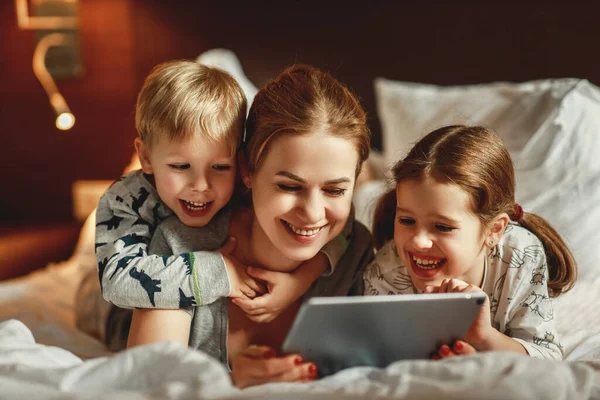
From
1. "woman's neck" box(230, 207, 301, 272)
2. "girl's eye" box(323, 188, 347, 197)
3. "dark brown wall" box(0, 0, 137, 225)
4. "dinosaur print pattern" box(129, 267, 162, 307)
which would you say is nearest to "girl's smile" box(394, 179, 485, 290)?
"girl's eye" box(323, 188, 347, 197)

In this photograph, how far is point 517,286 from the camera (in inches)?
50.3

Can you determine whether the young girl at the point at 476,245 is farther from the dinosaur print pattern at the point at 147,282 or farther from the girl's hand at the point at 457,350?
the dinosaur print pattern at the point at 147,282

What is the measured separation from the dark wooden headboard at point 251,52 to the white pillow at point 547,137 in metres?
0.34

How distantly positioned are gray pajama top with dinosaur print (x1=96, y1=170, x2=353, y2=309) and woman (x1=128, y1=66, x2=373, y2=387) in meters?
0.04

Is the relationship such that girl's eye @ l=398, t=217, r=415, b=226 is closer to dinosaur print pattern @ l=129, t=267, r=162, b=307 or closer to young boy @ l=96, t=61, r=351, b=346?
young boy @ l=96, t=61, r=351, b=346

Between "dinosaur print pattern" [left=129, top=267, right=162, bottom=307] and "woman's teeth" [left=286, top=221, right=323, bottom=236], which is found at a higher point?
"woman's teeth" [left=286, top=221, right=323, bottom=236]

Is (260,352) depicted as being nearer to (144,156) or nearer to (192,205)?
(192,205)

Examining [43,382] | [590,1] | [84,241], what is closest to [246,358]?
[43,382]

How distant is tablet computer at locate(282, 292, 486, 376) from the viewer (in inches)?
37.8

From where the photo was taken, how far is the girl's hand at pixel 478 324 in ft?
3.82

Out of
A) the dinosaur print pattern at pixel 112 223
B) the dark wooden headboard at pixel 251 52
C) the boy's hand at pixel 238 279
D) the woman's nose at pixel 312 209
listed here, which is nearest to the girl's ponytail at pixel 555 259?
the woman's nose at pixel 312 209

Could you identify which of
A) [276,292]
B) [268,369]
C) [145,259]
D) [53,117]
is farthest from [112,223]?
[53,117]

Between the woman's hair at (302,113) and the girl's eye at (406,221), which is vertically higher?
the woman's hair at (302,113)

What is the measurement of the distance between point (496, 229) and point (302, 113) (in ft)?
1.39
